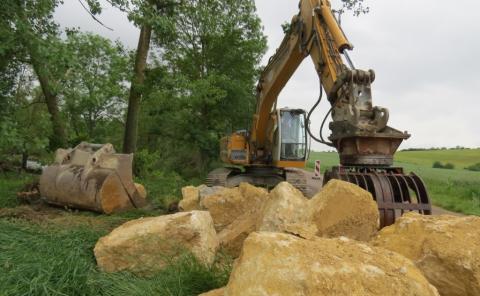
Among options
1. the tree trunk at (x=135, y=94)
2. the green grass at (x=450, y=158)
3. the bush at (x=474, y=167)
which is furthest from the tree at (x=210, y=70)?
the green grass at (x=450, y=158)

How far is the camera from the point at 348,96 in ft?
17.9

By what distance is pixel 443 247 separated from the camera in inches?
112

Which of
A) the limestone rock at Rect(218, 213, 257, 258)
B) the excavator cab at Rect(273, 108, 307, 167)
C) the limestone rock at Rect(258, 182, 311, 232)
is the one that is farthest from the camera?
the excavator cab at Rect(273, 108, 307, 167)

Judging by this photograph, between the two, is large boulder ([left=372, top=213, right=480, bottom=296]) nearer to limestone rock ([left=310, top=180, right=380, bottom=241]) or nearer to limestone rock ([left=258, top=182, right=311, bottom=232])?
limestone rock ([left=310, top=180, right=380, bottom=241])

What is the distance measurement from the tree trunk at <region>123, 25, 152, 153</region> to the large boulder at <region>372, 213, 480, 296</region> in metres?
12.9

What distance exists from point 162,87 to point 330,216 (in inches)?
485

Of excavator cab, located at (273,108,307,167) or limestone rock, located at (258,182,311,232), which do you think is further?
excavator cab, located at (273,108,307,167)

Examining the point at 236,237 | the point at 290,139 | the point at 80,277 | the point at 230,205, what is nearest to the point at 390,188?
the point at 236,237

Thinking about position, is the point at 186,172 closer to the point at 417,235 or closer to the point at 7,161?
the point at 7,161

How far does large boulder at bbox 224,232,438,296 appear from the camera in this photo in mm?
2236

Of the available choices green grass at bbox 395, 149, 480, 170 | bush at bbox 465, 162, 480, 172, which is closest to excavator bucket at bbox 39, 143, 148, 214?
bush at bbox 465, 162, 480, 172

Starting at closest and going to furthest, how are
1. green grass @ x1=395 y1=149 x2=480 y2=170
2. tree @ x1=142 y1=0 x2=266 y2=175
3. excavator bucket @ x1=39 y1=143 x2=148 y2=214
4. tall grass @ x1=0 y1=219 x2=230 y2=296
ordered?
tall grass @ x1=0 y1=219 x2=230 y2=296 < excavator bucket @ x1=39 y1=143 x2=148 y2=214 < tree @ x1=142 y1=0 x2=266 y2=175 < green grass @ x1=395 y1=149 x2=480 y2=170

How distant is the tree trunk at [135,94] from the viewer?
15.3m

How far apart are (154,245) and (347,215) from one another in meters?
1.66
